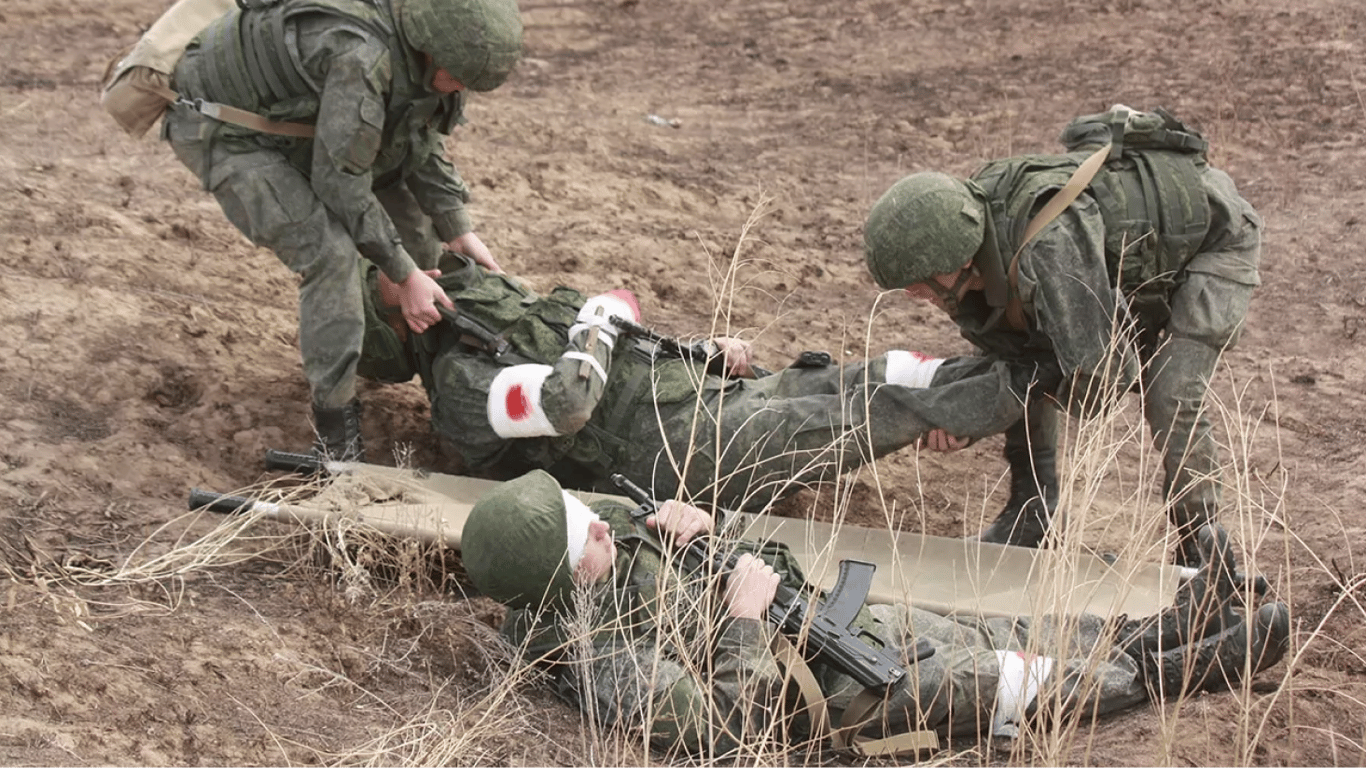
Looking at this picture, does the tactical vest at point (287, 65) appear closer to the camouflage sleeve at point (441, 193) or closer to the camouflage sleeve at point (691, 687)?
the camouflage sleeve at point (441, 193)

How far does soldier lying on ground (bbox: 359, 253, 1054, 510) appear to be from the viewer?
4.96 meters

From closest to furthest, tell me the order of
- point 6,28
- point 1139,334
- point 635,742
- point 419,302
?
1. point 635,742
2. point 1139,334
3. point 419,302
4. point 6,28

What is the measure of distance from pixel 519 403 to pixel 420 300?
520 millimetres

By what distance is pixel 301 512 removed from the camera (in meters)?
4.73

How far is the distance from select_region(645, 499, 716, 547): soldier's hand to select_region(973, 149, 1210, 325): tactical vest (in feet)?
4.38

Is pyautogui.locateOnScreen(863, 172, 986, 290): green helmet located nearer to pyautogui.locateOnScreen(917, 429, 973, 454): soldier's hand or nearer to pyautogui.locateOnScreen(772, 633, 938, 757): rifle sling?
pyautogui.locateOnScreen(917, 429, 973, 454): soldier's hand

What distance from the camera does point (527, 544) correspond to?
154 inches

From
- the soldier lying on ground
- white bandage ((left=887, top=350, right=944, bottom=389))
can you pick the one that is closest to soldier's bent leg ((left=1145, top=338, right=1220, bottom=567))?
the soldier lying on ground

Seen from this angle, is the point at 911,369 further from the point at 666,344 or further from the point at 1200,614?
the point at 1200,614

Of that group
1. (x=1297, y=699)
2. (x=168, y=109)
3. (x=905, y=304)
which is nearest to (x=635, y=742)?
(x=1297, y=699)

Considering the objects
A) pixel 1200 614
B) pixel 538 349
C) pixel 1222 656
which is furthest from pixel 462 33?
pixel 1222 656

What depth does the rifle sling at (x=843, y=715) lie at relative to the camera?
3857 millimetres

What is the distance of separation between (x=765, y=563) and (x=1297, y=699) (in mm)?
1491

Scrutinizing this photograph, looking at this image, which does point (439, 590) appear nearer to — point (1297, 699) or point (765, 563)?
point (765, 563)
